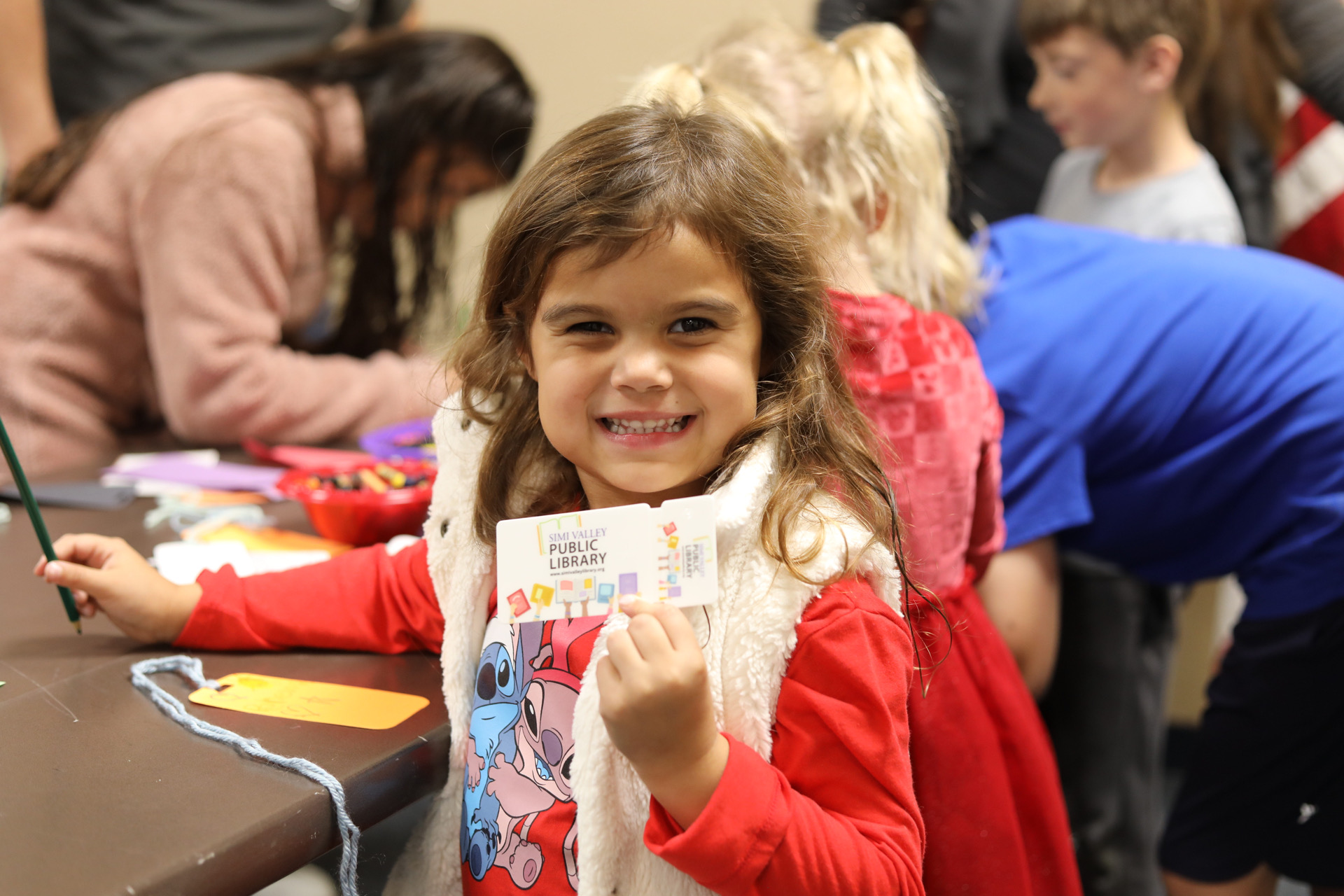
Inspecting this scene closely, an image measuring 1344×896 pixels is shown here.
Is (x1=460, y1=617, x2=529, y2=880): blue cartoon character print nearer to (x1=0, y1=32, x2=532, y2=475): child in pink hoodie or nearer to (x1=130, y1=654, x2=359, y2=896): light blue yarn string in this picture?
(x1=130, y1=654, x2=359, y2=896): light blue yarn string

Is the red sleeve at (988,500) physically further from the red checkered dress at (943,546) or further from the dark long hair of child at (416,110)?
the dark long hair of child at (416,110)

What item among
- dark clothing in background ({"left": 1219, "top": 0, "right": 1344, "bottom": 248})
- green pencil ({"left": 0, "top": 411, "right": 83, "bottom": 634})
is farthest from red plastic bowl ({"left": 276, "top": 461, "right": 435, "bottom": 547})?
dark clothing in background ({"left": 1219, "top": 0, "right": 1344, "bottom": 248})

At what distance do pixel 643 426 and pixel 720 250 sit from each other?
0.45ft

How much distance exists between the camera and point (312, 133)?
1693 mm

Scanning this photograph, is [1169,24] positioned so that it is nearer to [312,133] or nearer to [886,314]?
[886,314]

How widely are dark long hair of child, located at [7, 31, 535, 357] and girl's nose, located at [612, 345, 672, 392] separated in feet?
3.19

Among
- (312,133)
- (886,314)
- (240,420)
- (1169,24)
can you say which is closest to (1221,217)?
(1169,24)

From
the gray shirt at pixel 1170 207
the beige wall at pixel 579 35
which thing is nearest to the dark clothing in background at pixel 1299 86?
the gray shirt at pixel 1170 207

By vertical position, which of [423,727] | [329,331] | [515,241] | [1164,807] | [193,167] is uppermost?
[515,241]

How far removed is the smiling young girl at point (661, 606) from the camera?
69 centimetres

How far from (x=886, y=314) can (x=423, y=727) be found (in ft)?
1.81

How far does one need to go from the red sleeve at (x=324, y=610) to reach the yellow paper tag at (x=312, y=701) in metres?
0.06

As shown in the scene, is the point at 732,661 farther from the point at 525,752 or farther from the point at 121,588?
the point at 121,588

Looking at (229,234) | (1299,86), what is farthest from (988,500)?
(1299,86)
